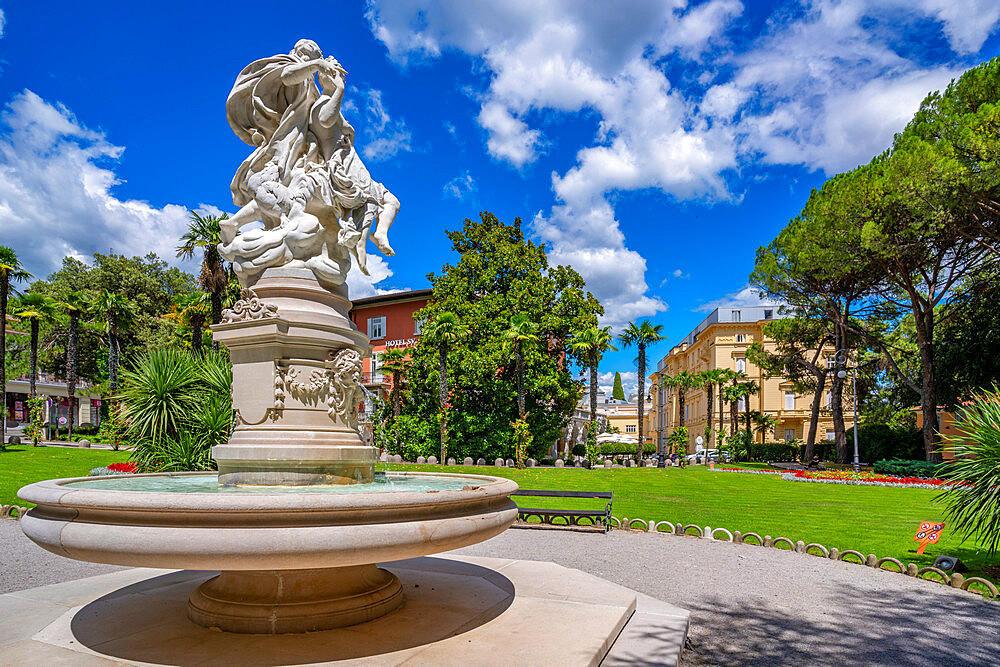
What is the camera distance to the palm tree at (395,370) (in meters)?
34.1

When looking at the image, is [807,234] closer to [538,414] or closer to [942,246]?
[942,246]

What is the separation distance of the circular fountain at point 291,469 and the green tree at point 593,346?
25365 millimetres

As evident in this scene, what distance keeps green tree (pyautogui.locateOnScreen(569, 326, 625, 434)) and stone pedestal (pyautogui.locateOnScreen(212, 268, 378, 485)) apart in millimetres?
26415

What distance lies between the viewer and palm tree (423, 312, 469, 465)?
3022 centimetres

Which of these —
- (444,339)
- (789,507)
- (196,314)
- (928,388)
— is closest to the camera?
(789,507)

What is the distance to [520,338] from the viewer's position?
98.5 ft

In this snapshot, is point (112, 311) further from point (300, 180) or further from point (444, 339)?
point (300, 180)

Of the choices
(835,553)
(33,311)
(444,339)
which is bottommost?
(835,553)

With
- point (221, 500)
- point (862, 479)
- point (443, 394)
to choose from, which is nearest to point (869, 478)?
point (862, 479)

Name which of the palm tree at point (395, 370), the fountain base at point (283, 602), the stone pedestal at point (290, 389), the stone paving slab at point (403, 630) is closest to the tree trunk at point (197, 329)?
the palm tree at point (395, 370)

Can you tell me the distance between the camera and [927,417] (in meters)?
26.6

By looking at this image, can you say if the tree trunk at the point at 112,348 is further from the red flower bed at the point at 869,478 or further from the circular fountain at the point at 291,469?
the red flower bed at the point at 869,478

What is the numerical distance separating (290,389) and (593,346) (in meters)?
27.3

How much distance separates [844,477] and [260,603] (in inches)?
1087
